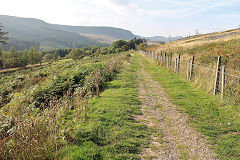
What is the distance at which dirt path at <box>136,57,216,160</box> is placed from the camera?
12.9 feet

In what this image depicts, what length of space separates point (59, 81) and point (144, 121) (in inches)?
226

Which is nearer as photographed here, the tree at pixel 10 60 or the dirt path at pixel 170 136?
the dirt path at pixel 170 136

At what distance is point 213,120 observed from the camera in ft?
19.1

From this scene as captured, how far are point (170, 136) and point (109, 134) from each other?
180 centimetres

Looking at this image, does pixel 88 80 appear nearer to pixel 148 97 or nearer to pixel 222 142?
pixel 148 97

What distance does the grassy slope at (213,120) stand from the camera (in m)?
4.17

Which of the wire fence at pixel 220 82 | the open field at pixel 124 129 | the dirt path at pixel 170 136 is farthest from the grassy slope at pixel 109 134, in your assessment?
the wire fence at pixel 220 82

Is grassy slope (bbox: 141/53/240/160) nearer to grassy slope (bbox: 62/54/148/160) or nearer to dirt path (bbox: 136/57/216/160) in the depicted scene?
dirt path (bbox: 136/57/216/160)

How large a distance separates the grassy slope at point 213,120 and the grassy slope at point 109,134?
190cm

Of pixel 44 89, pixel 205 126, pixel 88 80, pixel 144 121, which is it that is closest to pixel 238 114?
pixel 205 126

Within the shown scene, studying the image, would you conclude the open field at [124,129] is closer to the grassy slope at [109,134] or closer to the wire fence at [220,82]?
the grassy slope at [109,134]

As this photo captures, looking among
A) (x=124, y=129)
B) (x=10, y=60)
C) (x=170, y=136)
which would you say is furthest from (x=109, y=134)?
(x=10, y=60)

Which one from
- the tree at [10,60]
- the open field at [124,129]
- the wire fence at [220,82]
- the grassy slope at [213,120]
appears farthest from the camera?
the tree at [10,60]

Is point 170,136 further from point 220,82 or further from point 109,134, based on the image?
point 220,82
